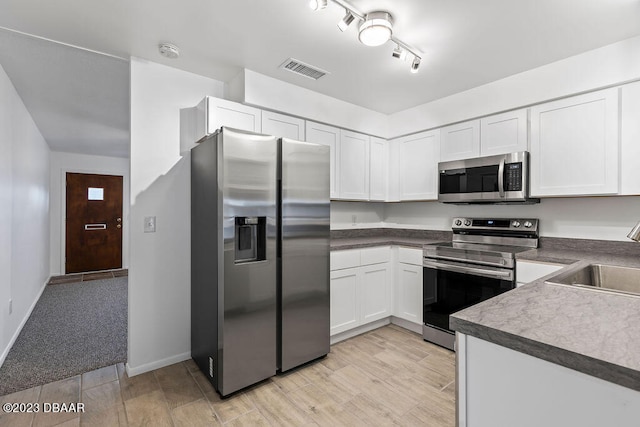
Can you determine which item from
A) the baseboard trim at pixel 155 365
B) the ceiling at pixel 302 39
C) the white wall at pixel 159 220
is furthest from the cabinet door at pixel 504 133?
the baseboard trim at pixel 155 365

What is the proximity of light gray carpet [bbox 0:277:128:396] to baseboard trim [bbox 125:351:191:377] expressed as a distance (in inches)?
12.9

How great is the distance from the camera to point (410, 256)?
316 cm

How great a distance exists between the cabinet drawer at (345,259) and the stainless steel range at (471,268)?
2.11 ft

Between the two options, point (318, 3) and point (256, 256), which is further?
point (256, 256)

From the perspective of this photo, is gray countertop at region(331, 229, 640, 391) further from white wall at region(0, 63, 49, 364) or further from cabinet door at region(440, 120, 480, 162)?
white wall at region(0, 63, 49, 364)

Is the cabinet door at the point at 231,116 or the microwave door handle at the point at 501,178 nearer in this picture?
the cabinet door at the point at 231,116

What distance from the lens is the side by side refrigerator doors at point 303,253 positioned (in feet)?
7.72

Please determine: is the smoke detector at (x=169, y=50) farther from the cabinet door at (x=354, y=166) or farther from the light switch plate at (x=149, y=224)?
the cabinet door at (x=354, y=166)

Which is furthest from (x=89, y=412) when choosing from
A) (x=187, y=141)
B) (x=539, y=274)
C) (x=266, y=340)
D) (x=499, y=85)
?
(x=499, y=85)

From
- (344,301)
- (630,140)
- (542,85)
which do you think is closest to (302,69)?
(542,85)

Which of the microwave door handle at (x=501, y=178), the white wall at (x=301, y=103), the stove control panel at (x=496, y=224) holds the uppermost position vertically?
the white wall at (x=301, y=103)

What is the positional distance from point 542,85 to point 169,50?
291 cm

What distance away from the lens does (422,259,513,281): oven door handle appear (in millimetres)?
2445

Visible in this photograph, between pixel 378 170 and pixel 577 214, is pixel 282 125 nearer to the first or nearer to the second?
pixel 378 170
